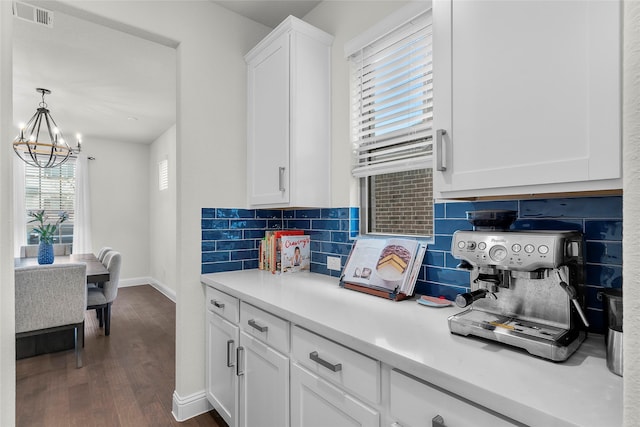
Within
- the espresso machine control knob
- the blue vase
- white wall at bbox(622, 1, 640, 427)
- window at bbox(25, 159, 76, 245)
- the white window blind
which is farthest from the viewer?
window at bbox(25, 159, 76, 245)

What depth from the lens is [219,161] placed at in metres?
2.28

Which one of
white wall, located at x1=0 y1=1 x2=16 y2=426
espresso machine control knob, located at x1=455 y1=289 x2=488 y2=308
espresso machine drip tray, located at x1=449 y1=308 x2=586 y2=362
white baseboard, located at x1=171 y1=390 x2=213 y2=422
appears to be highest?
white wall, located at x1=0 y1=1 x2=16 y2=426

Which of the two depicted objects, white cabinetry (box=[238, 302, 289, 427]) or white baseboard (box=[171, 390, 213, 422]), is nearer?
white cabinetry (box=[238, 302, 289, 427])

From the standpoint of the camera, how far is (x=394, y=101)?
5.83ft

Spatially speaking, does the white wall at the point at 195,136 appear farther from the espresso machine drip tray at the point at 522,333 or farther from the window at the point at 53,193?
the window at the point at 53,193

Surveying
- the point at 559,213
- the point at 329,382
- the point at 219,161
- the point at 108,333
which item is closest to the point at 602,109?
the point at 559,213

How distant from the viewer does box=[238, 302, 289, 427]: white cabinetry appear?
1396mm

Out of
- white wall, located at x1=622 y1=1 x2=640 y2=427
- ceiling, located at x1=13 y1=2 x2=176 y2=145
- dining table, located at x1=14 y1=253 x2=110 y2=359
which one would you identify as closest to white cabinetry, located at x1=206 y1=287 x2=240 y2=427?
white wall, located at x1=622 y1=1 x2=640 y2=427

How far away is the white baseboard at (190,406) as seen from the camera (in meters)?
2.10

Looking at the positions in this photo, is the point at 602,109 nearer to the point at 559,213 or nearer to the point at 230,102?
the point at 559,213

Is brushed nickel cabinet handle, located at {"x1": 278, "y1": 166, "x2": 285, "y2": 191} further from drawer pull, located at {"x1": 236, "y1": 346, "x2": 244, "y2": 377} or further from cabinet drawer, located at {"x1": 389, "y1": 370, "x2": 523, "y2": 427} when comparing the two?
cabinet drawer, located at {"x1": 389, "y1": 370, "x2": 523, "y2": 427}

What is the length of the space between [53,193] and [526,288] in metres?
6.87

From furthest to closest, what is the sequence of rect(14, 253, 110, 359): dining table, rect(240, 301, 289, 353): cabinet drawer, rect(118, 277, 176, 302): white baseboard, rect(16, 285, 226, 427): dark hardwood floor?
rect(118, 277, 176, 302): white baseboard
rect(14, 253, 110, 359): dining table
rect(16, 285, 226, 427): dark hardwood floor
rect(240, 301, 289, 353): cabinet drawer

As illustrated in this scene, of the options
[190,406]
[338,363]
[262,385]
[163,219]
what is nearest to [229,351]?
[262,385]
